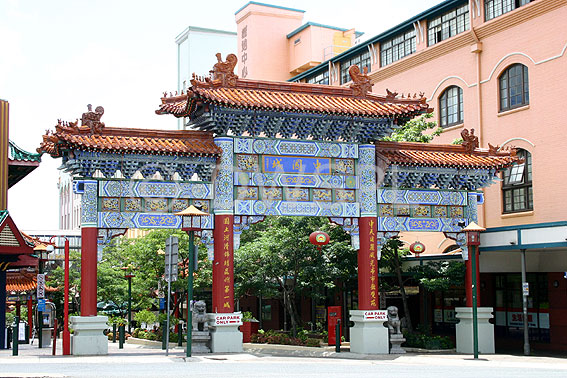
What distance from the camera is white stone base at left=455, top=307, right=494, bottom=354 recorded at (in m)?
27.8

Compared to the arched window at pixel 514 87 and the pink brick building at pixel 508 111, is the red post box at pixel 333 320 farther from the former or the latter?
the arched window at pixel 514 87

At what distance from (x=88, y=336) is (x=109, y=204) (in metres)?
4.03

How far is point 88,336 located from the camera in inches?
923

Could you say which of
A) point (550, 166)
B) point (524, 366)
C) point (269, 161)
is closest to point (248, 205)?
point (269, 161)

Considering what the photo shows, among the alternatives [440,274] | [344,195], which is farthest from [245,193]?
[440,274]

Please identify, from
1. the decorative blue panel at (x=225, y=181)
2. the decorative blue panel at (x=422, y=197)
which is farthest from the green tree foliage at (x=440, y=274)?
the decorative blue panel at (x=225, y=181)

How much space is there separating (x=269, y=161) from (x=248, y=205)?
1.64 m

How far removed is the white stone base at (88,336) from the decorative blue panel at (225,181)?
5030 mm

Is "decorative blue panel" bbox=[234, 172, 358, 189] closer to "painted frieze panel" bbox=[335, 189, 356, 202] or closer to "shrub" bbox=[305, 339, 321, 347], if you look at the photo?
"painted frieze panel" bbox=[335, 189, 356, 202]

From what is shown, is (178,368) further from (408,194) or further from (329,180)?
(408,194)

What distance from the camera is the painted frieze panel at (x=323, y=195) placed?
2630cm

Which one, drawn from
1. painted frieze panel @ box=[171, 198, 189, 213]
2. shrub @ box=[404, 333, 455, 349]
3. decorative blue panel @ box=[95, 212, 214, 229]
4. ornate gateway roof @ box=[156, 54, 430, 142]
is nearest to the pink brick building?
shrub @ box=[404, 333, 455, 349]

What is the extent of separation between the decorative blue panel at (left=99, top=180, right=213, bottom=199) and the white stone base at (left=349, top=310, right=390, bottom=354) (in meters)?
6.72

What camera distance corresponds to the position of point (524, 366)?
73.6ft
